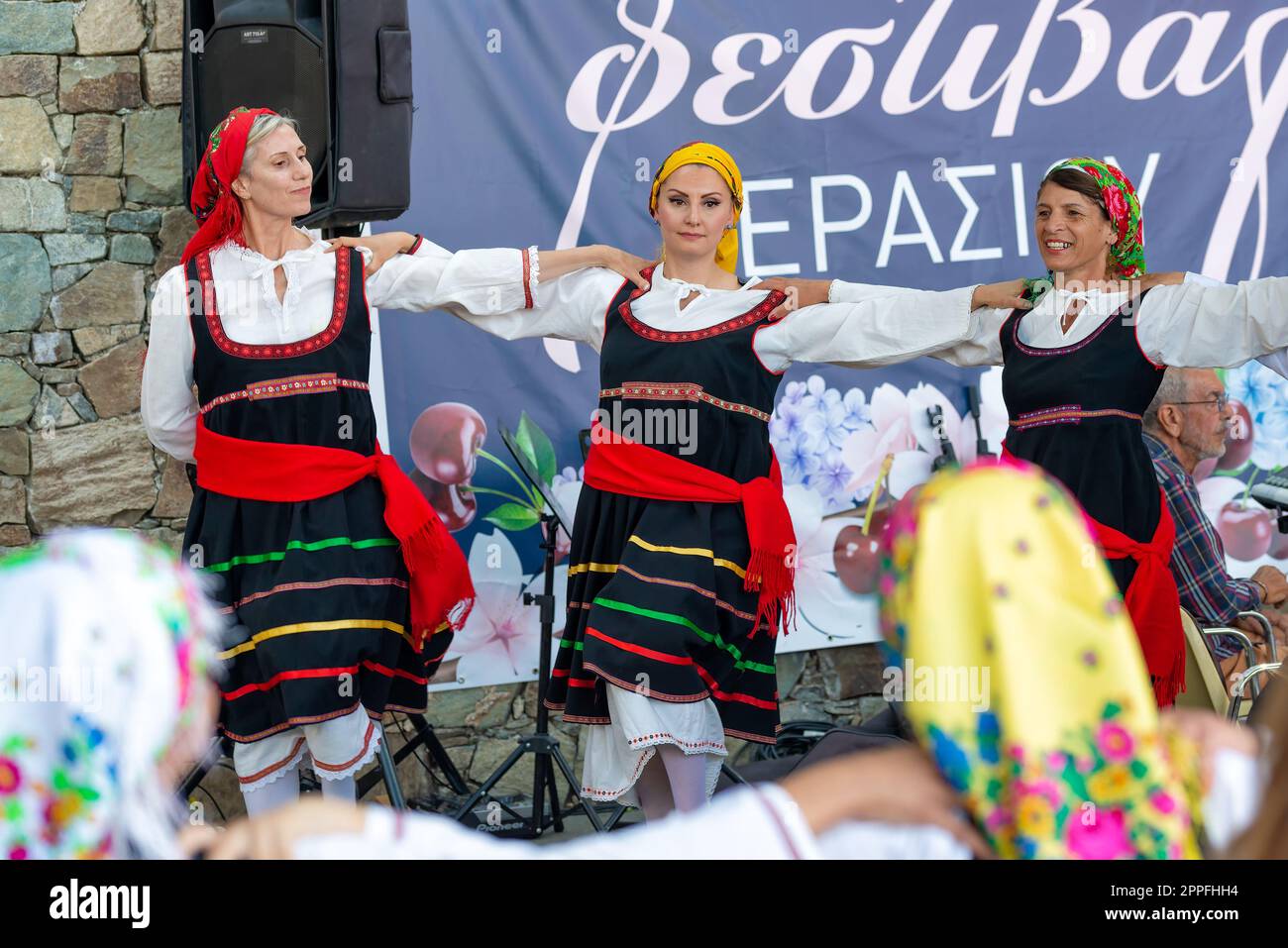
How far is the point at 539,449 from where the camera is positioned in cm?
411

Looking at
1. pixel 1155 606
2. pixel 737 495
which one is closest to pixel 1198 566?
pixel 1155 606

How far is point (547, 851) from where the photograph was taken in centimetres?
102

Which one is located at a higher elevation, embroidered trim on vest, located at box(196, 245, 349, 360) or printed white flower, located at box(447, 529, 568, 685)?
embroidered trim on vest, located at box(196, 245, 349, 360)

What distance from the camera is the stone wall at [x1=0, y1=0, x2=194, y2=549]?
394 centimetres

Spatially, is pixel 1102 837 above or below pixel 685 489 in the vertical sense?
above

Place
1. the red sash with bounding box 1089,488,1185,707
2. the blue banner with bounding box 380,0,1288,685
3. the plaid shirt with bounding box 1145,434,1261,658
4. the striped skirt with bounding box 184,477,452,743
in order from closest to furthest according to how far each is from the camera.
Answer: the striped skirt with bounding box 184,477,452,743
the red sash with bounding box 1089,488,1185,707
the plaid shirt with bounding box 1145,434,1261,658
the blue banner with bounding box 380,0,1288,685

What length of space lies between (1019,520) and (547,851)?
404 millimetres

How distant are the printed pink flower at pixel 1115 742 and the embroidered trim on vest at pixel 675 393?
2.07m

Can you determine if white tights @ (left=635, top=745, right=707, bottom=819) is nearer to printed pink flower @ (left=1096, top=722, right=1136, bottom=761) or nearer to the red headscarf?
the red headscarf

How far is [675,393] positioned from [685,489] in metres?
0.21

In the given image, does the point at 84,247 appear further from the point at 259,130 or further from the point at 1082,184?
the point at 1082,184

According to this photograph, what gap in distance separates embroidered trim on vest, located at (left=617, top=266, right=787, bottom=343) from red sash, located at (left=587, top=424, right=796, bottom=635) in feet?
0.77

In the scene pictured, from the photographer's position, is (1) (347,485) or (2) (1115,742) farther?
(1) (347,485)

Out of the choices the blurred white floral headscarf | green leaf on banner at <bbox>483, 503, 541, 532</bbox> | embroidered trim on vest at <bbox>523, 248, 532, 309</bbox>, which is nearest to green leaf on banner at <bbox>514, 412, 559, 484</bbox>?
green leaf on banner at <bbox>483, 503, 541, 532</bbox>
